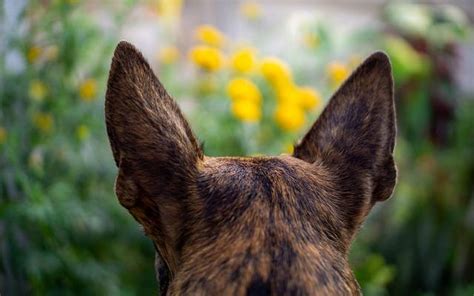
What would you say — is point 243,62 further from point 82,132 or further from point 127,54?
point 127,54

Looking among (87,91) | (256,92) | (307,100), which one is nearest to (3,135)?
(87,91)

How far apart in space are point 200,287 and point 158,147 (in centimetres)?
44

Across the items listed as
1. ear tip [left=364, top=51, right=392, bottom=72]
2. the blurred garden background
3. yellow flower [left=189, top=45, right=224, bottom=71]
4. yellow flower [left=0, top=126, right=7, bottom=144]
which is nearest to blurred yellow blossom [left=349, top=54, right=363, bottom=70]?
the blurred garden background

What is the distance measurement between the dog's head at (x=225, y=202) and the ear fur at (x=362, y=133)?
14 millimetres

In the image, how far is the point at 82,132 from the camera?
4680 mm

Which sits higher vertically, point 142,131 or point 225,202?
point 142,131

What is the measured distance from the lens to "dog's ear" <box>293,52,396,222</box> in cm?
286

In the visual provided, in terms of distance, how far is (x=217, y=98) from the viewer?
227 inches

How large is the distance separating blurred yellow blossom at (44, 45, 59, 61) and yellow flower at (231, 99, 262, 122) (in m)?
1.06

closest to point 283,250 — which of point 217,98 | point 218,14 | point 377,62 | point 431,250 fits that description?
point 377,62

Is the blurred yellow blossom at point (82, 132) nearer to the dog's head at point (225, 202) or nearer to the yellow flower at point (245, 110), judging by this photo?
the yellow flower at point (245, 110)

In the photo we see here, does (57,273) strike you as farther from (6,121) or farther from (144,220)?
(144,220)

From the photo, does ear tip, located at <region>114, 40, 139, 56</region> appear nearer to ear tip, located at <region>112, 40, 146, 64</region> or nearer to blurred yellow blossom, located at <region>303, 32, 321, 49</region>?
ear tip, located at <region>112, 40, 146, 64</region>

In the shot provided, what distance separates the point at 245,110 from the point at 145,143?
2576mm
